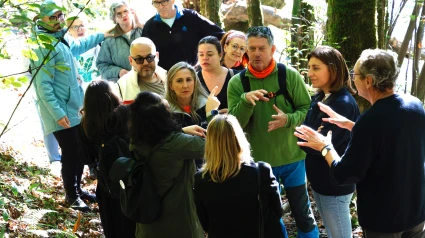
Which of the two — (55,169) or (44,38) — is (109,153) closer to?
(44,38)

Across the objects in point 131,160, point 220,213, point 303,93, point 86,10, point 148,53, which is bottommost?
point 220,213

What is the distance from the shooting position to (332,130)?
4.09m

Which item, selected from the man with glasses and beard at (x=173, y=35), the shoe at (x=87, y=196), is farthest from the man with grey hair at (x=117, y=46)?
the shoe at (x=87, y=196)

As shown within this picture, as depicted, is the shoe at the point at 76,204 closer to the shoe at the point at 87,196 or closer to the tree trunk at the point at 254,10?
the shoe at the point at 87,196

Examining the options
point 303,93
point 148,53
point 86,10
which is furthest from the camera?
point 148,53

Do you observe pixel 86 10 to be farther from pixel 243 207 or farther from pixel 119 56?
pixel 119 56

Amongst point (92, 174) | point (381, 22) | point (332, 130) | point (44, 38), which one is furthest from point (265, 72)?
point (92, 174)

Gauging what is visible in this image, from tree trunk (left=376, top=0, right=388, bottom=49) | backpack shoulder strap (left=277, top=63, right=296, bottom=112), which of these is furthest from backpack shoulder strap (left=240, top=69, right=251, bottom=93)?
tree trunk (left=376, top=0, right=388, bottom=49)

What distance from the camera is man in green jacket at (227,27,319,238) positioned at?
4.52 meters

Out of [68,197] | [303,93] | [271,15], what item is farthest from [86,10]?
[271,15]

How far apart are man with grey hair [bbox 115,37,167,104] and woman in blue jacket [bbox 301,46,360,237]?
1.70m

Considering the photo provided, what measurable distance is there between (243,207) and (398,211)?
104 centimetres

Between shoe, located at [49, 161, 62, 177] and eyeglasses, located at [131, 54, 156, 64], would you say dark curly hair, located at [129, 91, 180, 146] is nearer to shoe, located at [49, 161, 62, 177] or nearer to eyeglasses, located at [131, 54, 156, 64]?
eyeglasses, located at [131, 54, 156, 64]

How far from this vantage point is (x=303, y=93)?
14.9 ft
